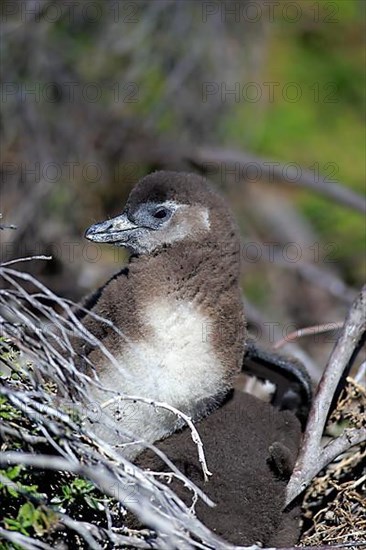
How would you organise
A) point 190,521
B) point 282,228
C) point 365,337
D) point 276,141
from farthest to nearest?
point 276,141
point 282,228
point 365,337
point 190,521

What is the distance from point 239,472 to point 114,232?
1.00 meters

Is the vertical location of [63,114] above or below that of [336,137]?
above

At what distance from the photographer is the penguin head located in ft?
12.2

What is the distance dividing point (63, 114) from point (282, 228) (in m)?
2.46

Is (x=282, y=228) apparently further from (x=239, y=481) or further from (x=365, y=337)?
(x=239, y=481)

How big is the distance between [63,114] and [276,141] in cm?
302

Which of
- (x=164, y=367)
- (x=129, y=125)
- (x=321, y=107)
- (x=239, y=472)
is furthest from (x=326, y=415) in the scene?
(x=321, y=107)

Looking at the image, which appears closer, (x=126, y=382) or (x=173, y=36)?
(x=126, y=382)

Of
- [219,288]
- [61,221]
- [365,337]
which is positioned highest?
[219,288]

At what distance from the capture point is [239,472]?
3.53 m

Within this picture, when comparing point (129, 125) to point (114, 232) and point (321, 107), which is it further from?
point (114, 232)

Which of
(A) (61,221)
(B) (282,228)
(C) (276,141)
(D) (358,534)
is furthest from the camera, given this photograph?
(C) (276,141)

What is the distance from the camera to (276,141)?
9.87 meters

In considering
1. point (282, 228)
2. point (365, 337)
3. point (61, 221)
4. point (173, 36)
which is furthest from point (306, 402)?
point (282, 228)
